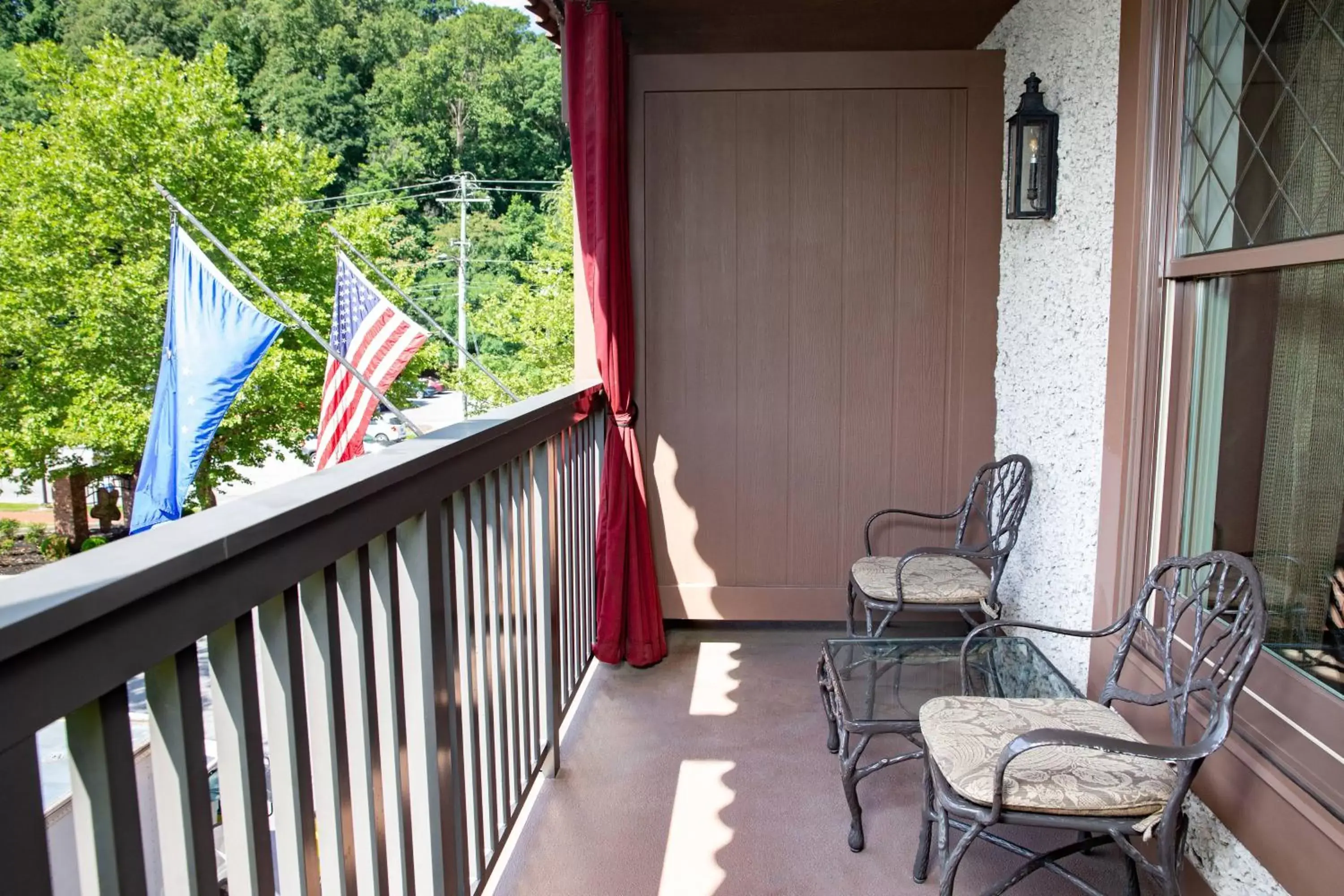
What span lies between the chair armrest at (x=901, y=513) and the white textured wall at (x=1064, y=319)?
0.27 meters

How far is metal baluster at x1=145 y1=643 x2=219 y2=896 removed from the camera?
0.83 metres

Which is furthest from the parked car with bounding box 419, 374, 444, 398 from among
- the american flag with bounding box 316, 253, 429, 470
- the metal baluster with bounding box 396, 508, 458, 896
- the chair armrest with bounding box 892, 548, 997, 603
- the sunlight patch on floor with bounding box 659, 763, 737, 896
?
the metal baluster with bounding box 396, 508, 458, 896

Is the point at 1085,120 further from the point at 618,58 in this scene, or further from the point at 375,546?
the point at 375,546

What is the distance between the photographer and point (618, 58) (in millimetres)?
3369

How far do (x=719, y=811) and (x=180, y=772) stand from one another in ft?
5.75

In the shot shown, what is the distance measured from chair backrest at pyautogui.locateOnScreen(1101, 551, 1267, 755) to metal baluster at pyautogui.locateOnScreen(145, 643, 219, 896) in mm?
1434

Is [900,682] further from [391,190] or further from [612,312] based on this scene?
[391,190]

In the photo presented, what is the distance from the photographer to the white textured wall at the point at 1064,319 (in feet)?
8.45

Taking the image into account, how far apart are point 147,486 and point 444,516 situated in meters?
6.38

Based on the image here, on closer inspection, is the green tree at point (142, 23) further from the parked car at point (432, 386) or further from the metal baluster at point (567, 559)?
the metal baluster at point (567, 559)

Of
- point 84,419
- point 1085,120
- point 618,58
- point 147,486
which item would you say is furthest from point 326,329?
point 1085,120

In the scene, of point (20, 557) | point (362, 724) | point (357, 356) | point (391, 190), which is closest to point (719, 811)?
point (362, 724)

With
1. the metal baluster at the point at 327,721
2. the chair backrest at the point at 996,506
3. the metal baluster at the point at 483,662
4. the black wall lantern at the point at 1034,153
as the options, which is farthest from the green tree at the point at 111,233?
the metal baluster at the point at 327,721

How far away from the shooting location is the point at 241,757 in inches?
37.8
